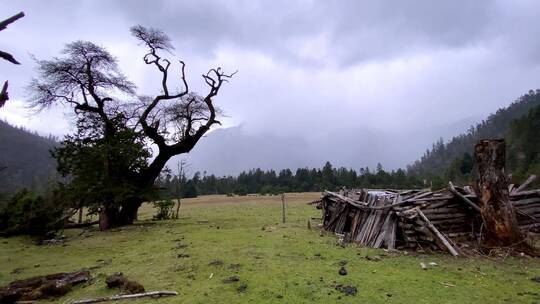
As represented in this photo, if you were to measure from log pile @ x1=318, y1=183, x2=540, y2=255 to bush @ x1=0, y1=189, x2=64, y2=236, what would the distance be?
1102cm

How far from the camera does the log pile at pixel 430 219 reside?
9.12 m

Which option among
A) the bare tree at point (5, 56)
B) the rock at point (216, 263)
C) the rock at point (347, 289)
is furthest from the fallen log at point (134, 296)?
the bare tree at point (5, 56)

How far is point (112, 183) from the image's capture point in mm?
16234

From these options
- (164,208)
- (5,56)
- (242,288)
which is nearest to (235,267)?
(242,288)

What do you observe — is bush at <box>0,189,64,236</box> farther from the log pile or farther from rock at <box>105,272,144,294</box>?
the log pile

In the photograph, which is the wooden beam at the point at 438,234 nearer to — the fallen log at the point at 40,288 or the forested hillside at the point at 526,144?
the fallen log at the point at 40,288

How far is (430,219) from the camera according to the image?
940 cm

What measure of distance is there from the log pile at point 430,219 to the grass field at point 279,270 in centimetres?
61

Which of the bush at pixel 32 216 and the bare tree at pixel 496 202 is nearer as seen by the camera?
the bare tree at pixel 496 202

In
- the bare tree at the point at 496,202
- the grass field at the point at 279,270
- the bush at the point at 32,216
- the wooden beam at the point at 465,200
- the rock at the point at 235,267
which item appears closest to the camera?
the grass field at the point at 279,270

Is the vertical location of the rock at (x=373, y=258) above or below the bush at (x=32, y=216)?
below

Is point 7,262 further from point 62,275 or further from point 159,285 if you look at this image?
point 159,285

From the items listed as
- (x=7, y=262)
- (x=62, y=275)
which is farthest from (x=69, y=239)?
(x=62, y=275)

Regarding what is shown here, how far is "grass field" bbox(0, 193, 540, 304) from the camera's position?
603cm
